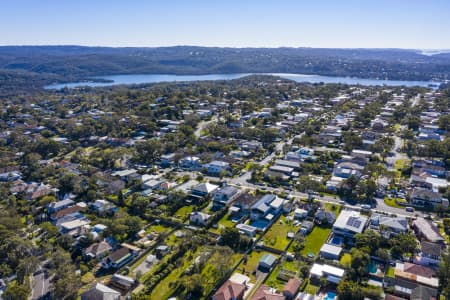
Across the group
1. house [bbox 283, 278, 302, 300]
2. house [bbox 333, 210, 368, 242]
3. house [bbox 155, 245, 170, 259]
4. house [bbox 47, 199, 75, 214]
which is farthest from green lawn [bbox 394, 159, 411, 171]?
house [bbox 47, 199, 75, 214]

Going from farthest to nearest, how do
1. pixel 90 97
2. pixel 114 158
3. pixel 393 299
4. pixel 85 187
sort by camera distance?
pixel 90 97, pixel 114 158, pixel 85 187, pixel 393 299

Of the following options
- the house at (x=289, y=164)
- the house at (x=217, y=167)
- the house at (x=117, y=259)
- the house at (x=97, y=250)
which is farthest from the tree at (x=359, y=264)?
the house at (x=217, y=167)

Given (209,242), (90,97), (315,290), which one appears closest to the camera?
(315,290)

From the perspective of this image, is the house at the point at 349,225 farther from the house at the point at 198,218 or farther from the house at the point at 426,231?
the house at the point at 198,218

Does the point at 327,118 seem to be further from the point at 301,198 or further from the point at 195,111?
the point at 301,198

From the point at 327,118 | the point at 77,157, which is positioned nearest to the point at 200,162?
the point at 77,157

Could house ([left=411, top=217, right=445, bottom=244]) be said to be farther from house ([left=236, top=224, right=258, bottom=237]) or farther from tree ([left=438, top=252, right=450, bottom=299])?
house ([left=236, top=224, right=258, bottom=237])

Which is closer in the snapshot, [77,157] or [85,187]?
[85,187]
